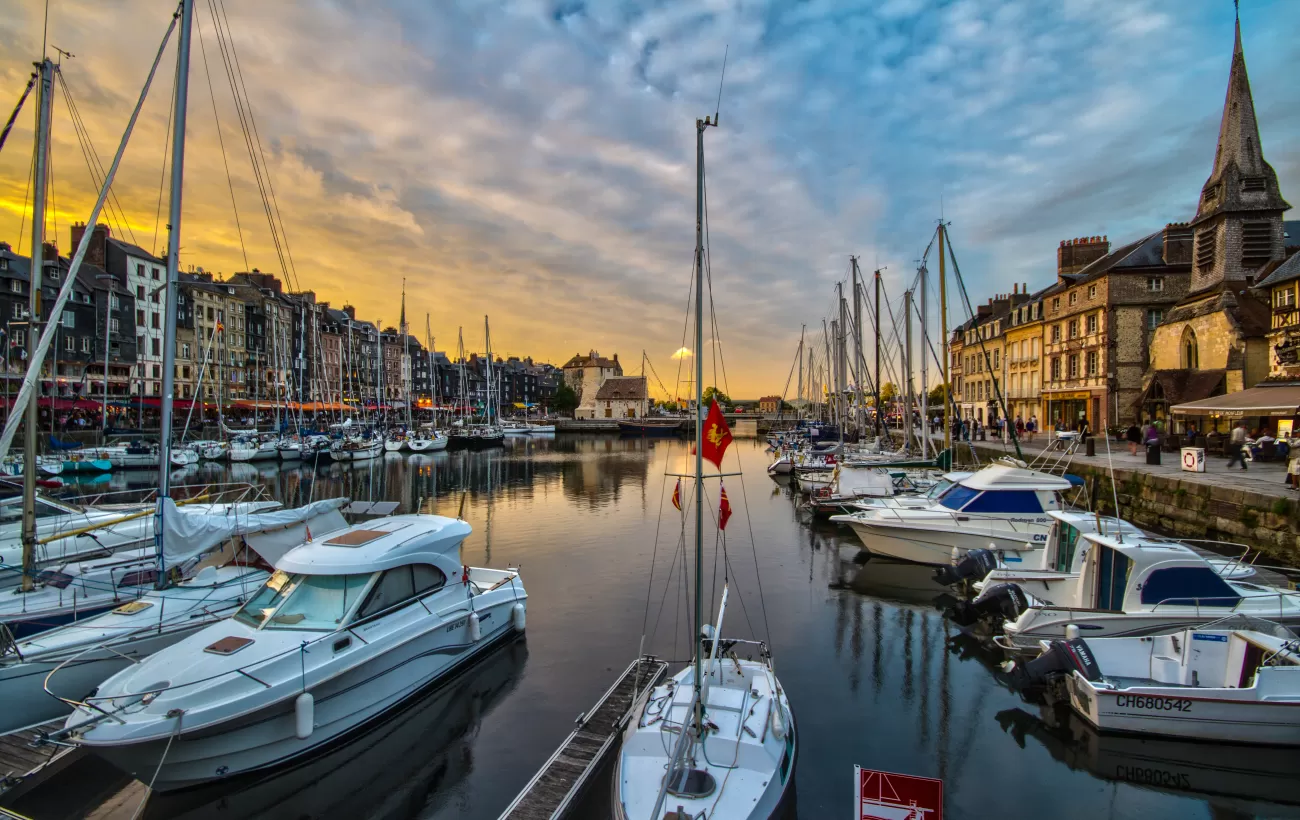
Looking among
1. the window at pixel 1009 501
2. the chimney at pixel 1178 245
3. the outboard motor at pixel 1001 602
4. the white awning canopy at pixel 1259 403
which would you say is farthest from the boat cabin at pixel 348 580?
the chimney at pixel 1178 245

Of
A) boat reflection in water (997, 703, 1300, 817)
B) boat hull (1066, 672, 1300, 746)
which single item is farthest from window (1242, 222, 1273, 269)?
boat reflection in water (997, 703, 1300, 817)

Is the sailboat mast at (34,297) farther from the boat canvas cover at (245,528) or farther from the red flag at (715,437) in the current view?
the red flag at (715,437)

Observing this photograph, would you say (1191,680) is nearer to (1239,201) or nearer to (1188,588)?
(1188,588)

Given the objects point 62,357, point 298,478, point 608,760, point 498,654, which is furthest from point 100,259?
point 608,760

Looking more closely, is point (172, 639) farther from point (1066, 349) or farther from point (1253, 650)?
point (1066, 349)

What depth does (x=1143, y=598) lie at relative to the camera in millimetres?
11102

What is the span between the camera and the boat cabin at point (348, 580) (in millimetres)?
9812

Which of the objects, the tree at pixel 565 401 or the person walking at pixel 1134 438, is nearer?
the person walking at pixel 1134 438

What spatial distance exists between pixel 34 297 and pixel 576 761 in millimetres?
12302

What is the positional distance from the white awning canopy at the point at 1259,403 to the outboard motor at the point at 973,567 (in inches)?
559

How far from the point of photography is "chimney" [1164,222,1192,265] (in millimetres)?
37906

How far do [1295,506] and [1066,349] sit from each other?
101 ft

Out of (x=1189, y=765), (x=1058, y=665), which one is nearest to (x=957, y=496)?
(x=1058, y=665)

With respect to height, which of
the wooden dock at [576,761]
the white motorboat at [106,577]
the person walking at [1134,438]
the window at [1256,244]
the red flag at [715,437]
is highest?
the window at [1256,244]
